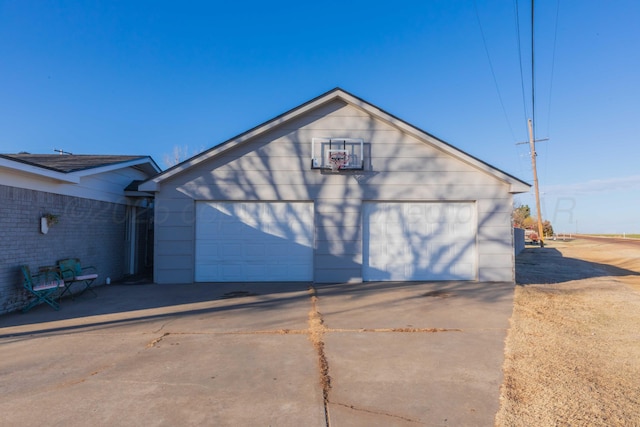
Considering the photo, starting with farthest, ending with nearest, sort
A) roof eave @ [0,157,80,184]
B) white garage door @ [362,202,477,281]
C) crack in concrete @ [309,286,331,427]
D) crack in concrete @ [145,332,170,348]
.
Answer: white garage door @ [362,202,477,281] → roof eave @ [0,157,80,184] → crack in concrete @ [145,332,170,348] → crack in concrete @ [309,286,331,427]

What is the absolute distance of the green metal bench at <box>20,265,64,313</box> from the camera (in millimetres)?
6773

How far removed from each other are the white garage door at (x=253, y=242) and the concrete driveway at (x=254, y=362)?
2.32m

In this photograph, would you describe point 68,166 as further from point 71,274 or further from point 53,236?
point 71,274

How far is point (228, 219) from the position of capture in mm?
10133

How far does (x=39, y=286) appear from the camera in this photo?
6.91m

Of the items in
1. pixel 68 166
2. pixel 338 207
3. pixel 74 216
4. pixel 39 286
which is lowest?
pixel 39 286

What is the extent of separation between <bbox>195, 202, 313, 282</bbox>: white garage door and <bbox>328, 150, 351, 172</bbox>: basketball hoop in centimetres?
142

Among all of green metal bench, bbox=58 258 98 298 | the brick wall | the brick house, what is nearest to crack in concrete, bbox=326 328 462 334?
green metal bench, bbox=58 258 98 298

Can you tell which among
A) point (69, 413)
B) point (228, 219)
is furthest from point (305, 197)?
point (69, 413)

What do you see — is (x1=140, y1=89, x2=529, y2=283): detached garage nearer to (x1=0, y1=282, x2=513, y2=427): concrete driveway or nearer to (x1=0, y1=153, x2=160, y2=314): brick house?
(x1=0, y1=153, x2=160, y2=314): brick house

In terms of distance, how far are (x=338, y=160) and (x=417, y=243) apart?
3.13 meters

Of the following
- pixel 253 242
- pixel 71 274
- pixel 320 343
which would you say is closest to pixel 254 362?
pixel 320 343

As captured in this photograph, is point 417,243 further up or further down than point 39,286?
further up

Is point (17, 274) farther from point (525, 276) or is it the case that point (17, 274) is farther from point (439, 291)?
point (525, 276)
